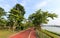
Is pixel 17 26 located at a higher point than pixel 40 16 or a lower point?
lower

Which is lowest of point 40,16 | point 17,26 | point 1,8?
point 17,26

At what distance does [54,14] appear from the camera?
4925 centimetres

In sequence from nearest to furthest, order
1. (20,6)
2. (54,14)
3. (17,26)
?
(54,14) → (17,26) → (20,6)

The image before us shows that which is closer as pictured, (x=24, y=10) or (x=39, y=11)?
(x=39, y=11)

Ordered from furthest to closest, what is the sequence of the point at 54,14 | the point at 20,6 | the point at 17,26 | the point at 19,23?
1. the point at 20,6
2. the point at 19,23
3. the point at 17,26
4. the point at 54,14

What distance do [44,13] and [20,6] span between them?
55.7 feet

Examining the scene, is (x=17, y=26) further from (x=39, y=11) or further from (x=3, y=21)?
(x=39, y=11)

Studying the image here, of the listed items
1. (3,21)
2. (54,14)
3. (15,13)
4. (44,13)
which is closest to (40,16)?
(44,13)

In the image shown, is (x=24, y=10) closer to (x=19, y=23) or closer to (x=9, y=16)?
(x=19, y=23)

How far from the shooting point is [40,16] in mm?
50938

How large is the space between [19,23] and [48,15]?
1395cm

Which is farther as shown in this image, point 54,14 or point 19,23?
point 19,23

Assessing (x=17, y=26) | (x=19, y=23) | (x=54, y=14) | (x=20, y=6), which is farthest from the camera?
(x=20, y=6)

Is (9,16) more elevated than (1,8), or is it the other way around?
(1,8)
